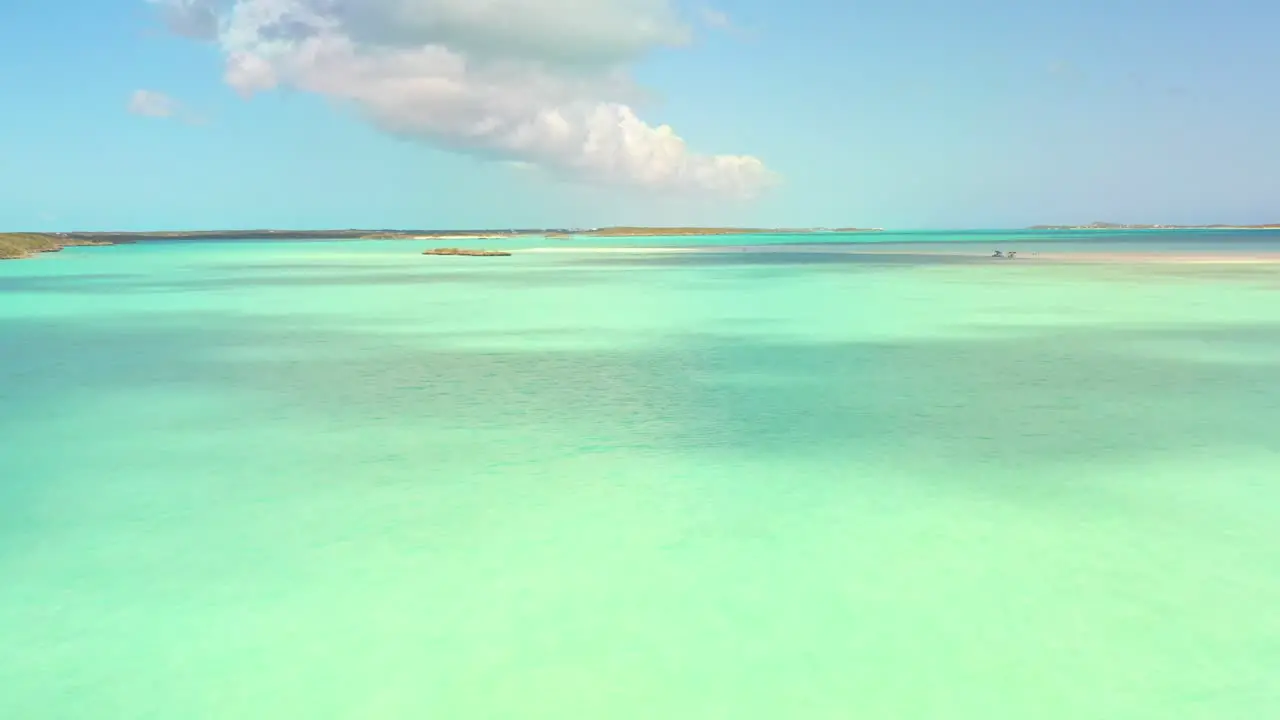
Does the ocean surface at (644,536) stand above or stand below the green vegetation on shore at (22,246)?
below

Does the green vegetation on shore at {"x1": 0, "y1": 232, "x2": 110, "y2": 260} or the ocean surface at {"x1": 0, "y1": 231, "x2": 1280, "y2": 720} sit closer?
the ocean surface at {"x1": 0, "y1": 231, "x2": 1280, "y2": 720}

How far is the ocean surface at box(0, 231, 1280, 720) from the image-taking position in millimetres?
5543

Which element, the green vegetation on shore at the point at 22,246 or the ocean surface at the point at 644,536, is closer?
the ocean surface at the point at 644,536

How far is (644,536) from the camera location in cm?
797

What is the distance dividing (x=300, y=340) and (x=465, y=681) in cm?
1699

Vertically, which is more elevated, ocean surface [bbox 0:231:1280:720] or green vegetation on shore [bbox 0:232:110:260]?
green vegetation on shore [bbox 0:232:110:260]

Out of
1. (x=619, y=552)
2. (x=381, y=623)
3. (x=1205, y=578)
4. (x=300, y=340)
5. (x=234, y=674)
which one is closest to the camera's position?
(x=234, y=674)

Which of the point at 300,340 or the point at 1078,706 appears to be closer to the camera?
the point at 1078,706

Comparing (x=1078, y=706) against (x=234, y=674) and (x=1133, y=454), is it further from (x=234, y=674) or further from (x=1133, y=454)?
(x=1133, y=454)

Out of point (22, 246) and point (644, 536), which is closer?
point (644, 536)

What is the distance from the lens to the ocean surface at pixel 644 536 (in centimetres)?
554

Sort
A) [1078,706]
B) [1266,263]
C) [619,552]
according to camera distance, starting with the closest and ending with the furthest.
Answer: [1078,706]
[619,552]
[1266,263]

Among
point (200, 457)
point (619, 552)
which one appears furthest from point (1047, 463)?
point (200, 457)

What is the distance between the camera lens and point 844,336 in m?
21.3
